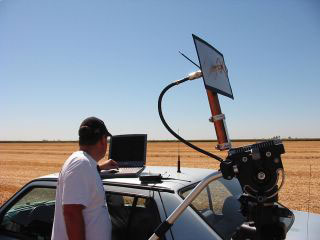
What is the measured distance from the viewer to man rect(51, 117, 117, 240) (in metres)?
1.91

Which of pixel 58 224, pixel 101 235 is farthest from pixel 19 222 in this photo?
pixel 101 235

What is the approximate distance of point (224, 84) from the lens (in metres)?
2.00

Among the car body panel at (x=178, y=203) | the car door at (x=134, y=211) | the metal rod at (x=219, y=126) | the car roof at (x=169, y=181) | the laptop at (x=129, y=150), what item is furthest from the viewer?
the laptop at (x=129, y=150)

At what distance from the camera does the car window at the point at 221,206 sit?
2.32 meters

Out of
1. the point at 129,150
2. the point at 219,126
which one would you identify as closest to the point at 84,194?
the point at 219,126

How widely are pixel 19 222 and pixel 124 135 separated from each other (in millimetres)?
1302

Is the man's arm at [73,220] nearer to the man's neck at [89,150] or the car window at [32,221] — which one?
the man's neck at [89,150]

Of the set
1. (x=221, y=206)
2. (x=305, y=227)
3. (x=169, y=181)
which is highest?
(x=169, y=181)

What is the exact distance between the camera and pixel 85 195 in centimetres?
195

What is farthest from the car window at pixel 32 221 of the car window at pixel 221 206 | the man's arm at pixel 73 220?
the car window at pixel 221 206

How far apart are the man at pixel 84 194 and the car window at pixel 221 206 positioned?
0.61 metres

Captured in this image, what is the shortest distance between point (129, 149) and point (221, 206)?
1123mm

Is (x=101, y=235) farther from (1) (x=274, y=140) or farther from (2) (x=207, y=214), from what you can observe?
(1) (x=274, y=140)

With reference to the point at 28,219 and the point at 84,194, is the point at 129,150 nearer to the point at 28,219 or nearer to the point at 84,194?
the point at 28,219
